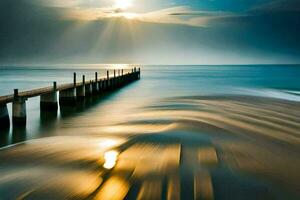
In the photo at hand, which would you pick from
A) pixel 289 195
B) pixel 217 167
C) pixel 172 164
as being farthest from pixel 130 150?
pixel 289 195

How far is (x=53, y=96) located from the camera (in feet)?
69.6

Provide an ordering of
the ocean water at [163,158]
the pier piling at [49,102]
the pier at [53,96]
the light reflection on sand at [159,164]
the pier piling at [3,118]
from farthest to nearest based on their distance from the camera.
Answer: the pier piling at [49,102] < the pier at [53,96] < the pier piling at [3,118] < the ocean water at [163,158] < the light reflection on sand at [159,164]

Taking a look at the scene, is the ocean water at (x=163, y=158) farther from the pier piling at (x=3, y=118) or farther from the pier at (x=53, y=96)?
the pier at (x=53, y=96)

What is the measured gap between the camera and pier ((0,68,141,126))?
15.9 meters

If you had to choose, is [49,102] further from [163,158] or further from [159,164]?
[159,164]

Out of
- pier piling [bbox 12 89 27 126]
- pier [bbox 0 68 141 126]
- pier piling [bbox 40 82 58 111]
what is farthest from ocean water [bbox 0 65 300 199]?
pier piling [bbox 40 82 58 111]

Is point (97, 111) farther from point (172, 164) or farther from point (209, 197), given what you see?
point (209, 197)

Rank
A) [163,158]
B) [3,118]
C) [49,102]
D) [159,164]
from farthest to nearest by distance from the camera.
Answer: [49,102], [3,118], [163,158], [159,164]

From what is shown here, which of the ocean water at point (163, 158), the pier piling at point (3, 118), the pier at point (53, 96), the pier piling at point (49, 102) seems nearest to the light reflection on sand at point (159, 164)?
the ocean water at point (163, 158)

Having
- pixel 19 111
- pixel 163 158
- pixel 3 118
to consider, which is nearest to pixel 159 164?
pixel 163 158

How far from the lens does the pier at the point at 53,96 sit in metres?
15.9

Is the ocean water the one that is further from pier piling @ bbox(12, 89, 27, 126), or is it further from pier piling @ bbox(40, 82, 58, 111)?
pier piling @ bbox(40, 82, 58, 111)

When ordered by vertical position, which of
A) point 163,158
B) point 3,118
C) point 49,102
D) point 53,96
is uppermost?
point 53,96

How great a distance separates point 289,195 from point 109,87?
1261 inches
